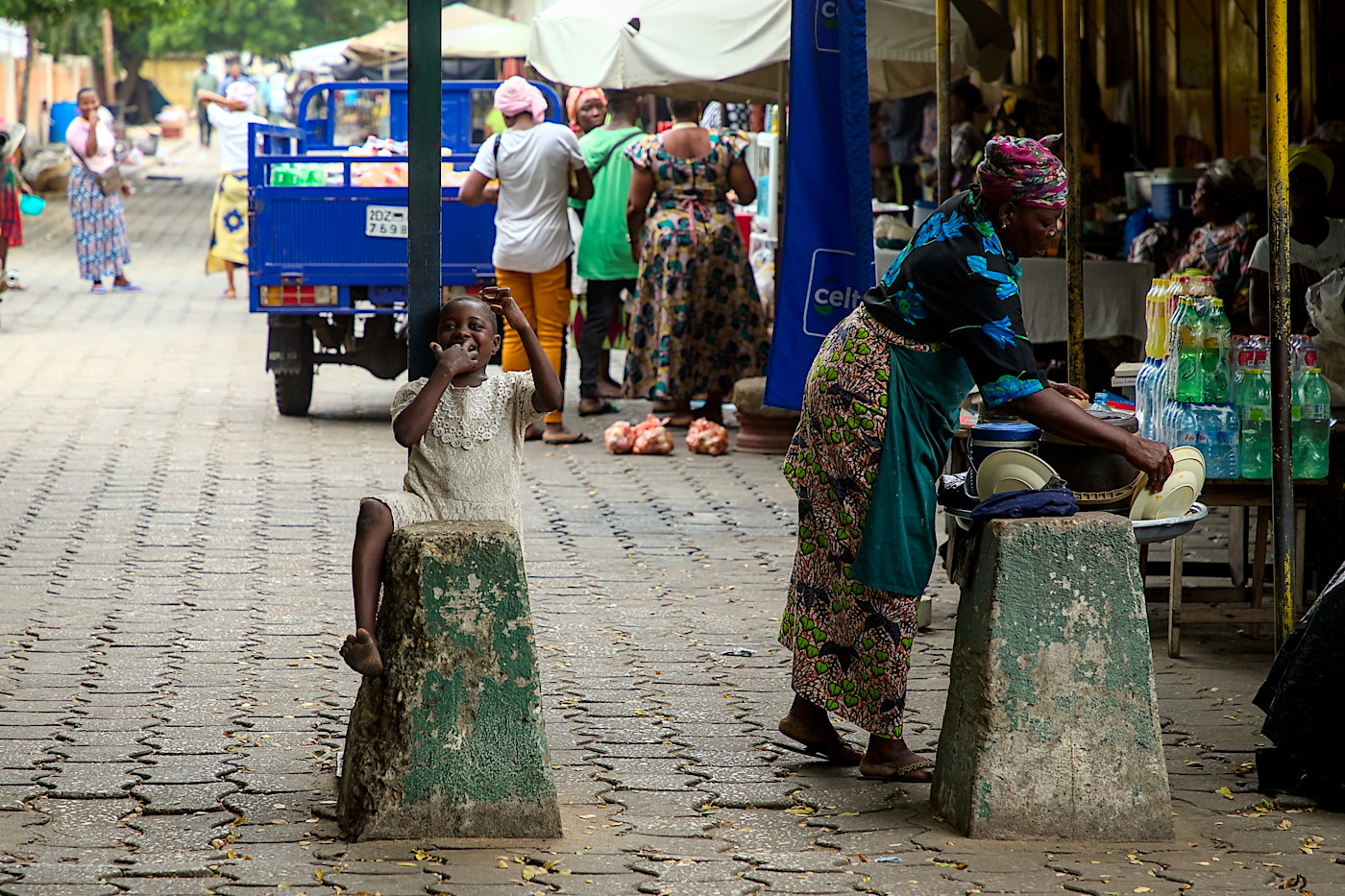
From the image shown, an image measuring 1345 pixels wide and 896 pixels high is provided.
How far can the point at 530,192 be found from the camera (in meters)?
10.2

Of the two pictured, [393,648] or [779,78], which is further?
[779,78]

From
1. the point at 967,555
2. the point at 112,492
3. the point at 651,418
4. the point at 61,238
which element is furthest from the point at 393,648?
the point at 61,238

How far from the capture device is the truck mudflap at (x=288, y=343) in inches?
441

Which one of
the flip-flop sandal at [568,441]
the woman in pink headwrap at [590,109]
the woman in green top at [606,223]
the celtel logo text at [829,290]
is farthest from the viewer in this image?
A: the woman in pink headwrap at [590,109]

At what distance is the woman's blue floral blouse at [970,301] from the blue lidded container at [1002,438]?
0.25 meters

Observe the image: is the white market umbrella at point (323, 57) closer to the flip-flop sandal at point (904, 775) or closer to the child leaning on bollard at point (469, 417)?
the child leaning on bollard at point (469, 417)

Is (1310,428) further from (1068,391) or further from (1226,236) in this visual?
(1226,236)

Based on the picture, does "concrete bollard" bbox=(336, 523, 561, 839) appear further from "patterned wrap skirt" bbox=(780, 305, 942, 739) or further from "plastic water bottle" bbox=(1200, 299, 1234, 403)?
"plastic water bottle" bbox=(1200, 299, 1234, 403)

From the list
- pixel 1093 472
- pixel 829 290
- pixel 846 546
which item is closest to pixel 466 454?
pixel 846 546

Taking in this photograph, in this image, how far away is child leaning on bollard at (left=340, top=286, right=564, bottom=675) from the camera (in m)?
4.23

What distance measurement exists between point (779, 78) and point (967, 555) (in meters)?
6.72

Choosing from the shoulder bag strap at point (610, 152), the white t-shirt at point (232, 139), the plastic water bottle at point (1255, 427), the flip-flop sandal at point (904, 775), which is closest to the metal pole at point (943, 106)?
the plastic water bottle at point (1255, 427)

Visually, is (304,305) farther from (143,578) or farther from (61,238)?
(61,238)

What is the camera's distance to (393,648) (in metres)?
3.99
